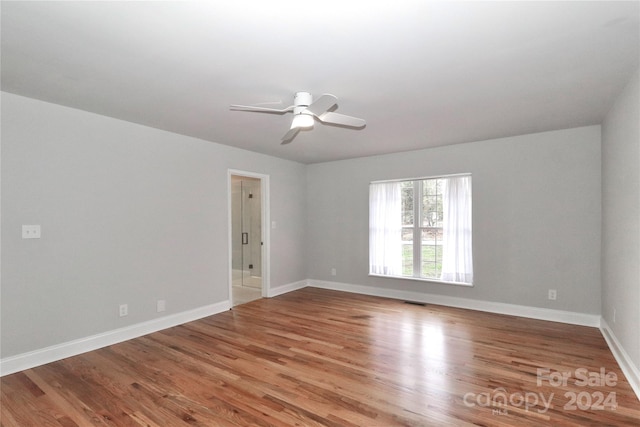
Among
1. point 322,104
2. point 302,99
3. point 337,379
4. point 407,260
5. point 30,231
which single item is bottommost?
point 337,379

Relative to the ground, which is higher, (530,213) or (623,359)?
(530,213)

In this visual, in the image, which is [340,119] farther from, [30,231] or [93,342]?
[93,342]

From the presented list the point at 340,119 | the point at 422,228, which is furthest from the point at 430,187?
the point at 340,119

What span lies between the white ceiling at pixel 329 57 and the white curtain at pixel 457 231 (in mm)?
1407

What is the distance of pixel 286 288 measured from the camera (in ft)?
19.1

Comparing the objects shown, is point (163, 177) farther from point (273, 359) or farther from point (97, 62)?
point (273, 359)

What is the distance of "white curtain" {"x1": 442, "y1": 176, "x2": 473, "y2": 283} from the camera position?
466 centimetres

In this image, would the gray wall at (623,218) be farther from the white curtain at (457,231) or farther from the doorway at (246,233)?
the doorway at (246,233)

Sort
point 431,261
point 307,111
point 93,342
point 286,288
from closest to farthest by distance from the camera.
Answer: point 307,111
point 93,342
point 431,261
point 286,288

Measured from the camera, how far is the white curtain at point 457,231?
4664mm

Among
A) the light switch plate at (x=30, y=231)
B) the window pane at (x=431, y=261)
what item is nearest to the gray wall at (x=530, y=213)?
the window pane at (x=431, y=261)

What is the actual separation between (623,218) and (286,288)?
467 centimetres

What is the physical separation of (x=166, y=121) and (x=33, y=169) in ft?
4.22

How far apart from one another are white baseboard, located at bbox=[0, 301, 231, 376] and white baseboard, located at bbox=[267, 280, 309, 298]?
1.18 metres
